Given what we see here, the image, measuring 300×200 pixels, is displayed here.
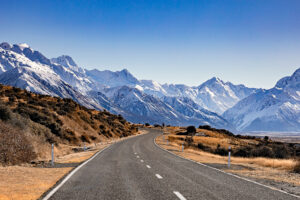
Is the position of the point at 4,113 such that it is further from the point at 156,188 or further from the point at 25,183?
the point at 156,188

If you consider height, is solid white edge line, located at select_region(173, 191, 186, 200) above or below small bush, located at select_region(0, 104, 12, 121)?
below

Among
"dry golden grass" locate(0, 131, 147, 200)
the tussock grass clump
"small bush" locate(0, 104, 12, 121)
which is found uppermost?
"small bush" locate(0, 104, 12, 121)

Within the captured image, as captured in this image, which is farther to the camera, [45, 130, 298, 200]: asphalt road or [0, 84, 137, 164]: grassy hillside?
[0, 84, 137, 164]: grassy hillside

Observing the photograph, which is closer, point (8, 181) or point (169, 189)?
point (169, 189)

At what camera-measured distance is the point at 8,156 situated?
1672 cm

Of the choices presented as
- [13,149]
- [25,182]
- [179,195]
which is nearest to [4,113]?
[13,149]

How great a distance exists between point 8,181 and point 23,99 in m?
36.7

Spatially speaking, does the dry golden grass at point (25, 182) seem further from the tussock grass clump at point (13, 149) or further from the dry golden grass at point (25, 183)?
the tussock grass clump at point (13, 149)

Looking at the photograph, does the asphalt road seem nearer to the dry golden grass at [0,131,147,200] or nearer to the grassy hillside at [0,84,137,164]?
the dry golden grass at [0,131,147,200]

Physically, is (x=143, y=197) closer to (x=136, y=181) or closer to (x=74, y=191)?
(x=74, y=191)

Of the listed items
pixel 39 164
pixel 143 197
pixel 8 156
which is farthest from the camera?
pixel 39 164

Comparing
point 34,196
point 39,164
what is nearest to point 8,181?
point 34,196

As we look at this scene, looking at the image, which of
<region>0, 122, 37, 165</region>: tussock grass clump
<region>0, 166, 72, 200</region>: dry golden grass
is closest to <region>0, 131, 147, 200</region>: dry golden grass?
<region>0, 166, 72, 200</region>: dry golden grass

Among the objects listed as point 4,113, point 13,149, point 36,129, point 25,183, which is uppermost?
point 4,113
